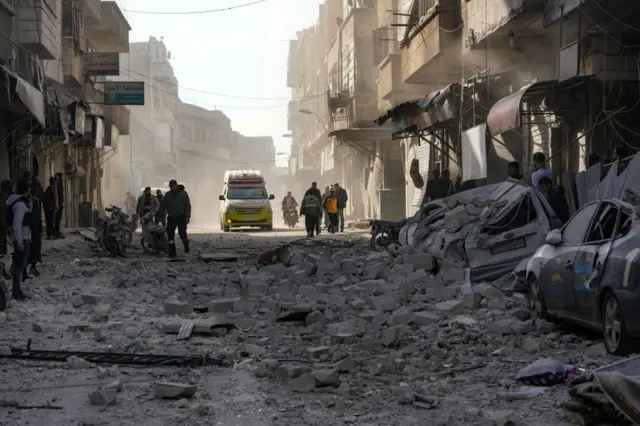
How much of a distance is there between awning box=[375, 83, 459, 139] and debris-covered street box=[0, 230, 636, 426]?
9.02 meters

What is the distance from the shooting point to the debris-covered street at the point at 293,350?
595cm

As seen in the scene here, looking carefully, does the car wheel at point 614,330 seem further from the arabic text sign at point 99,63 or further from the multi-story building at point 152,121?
the multi-story building at point 152,121

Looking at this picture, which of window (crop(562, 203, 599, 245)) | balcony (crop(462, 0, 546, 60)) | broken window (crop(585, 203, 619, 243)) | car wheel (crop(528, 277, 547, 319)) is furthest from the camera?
balcony (crop(462, 0, 546, 60))

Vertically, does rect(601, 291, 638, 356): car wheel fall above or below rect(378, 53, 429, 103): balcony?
below

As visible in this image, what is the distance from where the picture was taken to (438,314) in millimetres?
10258

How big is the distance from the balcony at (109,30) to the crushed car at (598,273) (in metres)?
37.4

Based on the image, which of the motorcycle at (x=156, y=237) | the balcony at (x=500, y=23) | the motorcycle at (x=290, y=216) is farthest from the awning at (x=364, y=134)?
the motorcycle at (x=156, y=237)

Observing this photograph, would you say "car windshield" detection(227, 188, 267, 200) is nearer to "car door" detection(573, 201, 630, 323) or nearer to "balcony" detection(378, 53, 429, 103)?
"balcony" detection(378, 53, 429, 103)

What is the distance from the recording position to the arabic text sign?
1499 inches

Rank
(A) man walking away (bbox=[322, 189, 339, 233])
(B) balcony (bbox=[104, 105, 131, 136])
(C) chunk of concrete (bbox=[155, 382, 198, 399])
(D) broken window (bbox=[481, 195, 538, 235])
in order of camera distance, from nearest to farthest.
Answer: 1. (C) chunk of concrete (bbox=[155, 382, 198, 399])
2. (D) broken window (bbox=[481, 195, 538, 235])
3. (A) man walking away (bbox=[322, 189, 339, 233])
4. (B) balcony (bbox=[104, 105, 131, 136])

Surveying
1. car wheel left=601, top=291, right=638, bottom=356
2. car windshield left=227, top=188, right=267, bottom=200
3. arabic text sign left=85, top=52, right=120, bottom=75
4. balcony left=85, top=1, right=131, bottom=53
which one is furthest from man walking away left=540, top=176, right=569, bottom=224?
balcony left=85, top=1, right=131, bottom=53

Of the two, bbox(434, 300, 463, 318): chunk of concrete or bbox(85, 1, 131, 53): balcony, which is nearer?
bbox(434, 300, 463, 318): chunk of concrete

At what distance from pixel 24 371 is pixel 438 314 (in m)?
4.63

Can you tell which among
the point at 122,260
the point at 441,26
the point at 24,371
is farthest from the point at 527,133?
the point at 24,371
